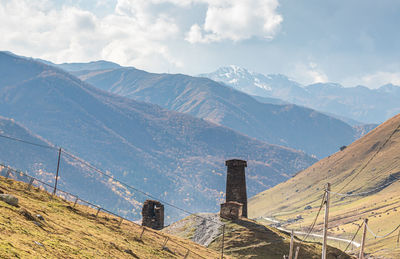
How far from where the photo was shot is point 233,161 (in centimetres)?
7869

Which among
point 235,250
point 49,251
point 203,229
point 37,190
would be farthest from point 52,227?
point 203,229

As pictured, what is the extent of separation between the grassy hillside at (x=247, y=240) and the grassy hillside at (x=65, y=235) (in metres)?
6.41

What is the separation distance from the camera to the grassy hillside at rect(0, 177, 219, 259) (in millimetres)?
28141

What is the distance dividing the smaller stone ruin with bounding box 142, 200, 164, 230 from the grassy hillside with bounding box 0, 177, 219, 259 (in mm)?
13988

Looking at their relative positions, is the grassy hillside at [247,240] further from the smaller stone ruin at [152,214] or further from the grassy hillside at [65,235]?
the grassy hillside at [65,235]

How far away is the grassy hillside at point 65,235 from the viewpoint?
92.3 feet

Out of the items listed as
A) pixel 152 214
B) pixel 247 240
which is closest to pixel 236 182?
pixel 152 214

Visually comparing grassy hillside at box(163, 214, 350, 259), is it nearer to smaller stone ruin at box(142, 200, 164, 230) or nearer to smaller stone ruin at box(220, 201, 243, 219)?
smaller stone ruin at box(220, 201, 243, 219)

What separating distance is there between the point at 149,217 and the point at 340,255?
28.0m

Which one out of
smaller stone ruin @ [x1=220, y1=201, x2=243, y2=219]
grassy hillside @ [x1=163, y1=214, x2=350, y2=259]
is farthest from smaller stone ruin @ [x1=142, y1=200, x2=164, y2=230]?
smaller stone ruin @ [x1=220, y1=201, x2=243, y2=219]

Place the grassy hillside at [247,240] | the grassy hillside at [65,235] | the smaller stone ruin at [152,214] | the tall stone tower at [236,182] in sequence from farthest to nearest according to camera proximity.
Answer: the tall stone tower at [236,182]
the smaller stone ruin at [152,214]
the grassy hillside at [247,240]
the grassy hillside at [65,235]

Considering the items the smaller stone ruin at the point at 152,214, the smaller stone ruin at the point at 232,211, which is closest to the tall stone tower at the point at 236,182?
the smaller stone ruin at the point at 232,211

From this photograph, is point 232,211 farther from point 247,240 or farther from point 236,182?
point 236,182

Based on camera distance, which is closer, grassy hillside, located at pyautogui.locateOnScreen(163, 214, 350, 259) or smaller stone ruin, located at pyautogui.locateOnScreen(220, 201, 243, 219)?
grassy hillside, located at pyautogui.locateOnScreen(163, 214, 350, 259)
